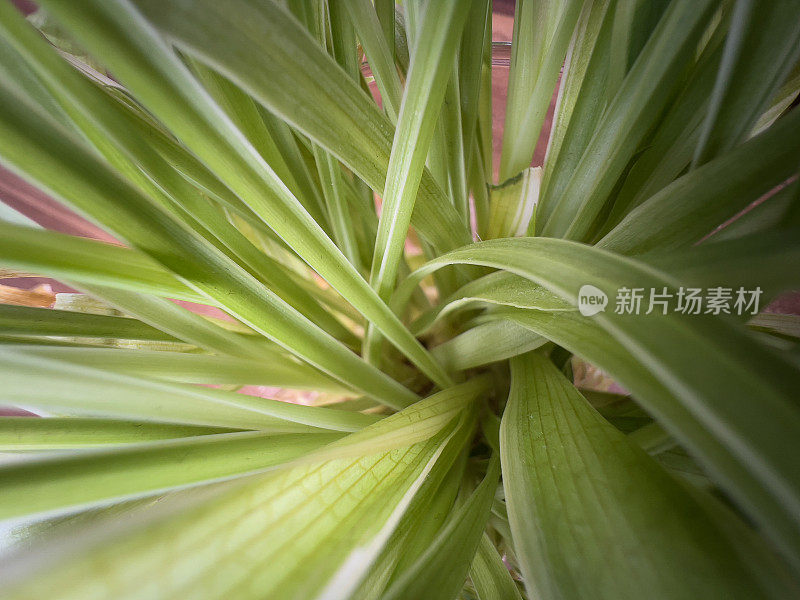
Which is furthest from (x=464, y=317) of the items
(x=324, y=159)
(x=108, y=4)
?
(x=108, y=4)

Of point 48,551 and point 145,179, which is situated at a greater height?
point 145,179

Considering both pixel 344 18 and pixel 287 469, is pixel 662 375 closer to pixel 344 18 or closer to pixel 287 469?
pixel 287 469

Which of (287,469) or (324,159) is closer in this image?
(287,469)

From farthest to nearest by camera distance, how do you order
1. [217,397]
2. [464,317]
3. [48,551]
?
[464,317]
[217,397]
[48,551]

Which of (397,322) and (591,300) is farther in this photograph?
(397,322)
